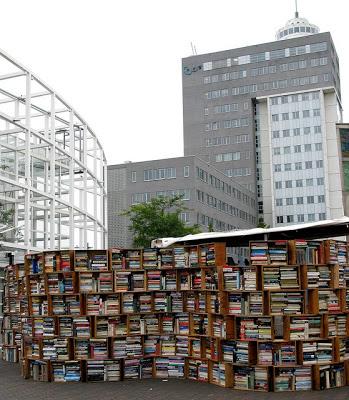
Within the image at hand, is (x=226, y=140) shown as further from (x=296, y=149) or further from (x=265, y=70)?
(x=265, y=70)

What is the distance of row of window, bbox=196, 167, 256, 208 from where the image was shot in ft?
232

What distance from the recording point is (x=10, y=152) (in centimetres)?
3281

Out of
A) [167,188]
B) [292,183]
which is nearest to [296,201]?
[292,183]

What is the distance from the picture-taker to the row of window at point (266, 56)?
103000 millimetres

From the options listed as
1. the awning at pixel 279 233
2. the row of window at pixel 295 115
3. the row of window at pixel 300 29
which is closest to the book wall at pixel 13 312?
the awning at pixel 279 233

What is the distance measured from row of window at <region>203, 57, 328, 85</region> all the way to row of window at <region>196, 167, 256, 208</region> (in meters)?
25.1

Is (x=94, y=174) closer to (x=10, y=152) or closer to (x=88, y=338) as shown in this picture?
(x=10, y=152)

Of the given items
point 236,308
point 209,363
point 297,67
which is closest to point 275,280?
point 236,308

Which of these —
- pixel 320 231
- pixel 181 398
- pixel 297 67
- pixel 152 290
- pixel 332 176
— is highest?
pixel 297 67

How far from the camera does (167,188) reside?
6950cm

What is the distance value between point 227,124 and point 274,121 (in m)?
8.62

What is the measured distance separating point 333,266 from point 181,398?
3.93 metres

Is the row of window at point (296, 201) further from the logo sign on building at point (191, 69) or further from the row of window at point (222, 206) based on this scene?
the logo sign on building at point (191, 69)

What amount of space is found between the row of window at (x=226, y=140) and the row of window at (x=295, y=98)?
7.56 m
